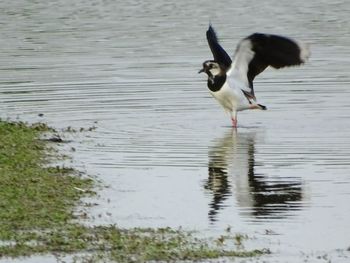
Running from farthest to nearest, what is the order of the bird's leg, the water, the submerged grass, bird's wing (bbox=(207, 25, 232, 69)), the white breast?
1. bird's wing (bbox=(207, 25, 232, 69))
2. the white breast
3. the bird's leg
4. the water
5. the submerged grass

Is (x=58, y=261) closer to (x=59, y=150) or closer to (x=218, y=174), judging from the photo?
(x=218, y=174)

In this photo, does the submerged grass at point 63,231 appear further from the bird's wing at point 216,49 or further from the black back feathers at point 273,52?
the bird's wing at point 216,49

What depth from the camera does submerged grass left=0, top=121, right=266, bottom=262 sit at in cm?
951

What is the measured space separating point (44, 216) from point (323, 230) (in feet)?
7.26

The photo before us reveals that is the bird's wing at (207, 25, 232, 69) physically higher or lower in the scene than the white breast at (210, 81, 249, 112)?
higher

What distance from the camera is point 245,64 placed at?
1652 centimetres

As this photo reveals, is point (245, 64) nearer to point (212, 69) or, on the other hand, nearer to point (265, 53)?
point (265, 53)

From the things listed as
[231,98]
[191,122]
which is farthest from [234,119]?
[191,122]

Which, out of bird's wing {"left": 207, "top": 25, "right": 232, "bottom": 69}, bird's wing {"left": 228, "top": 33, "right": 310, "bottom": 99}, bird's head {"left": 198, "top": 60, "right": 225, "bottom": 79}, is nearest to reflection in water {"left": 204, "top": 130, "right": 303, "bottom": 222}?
bird's wing {"left": 228, "top": 33, "right": 310, "bottom": 99}

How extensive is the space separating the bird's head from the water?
570 mm

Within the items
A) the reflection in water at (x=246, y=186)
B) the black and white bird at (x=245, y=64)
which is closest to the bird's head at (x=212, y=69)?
the black and white bird at (x=245, y=64)

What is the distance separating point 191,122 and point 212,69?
0.81 meters

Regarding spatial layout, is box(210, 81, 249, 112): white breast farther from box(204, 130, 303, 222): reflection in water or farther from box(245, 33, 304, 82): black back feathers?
box(204, 130, 303, 222): reflection in water

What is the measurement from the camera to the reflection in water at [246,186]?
36.7ft
